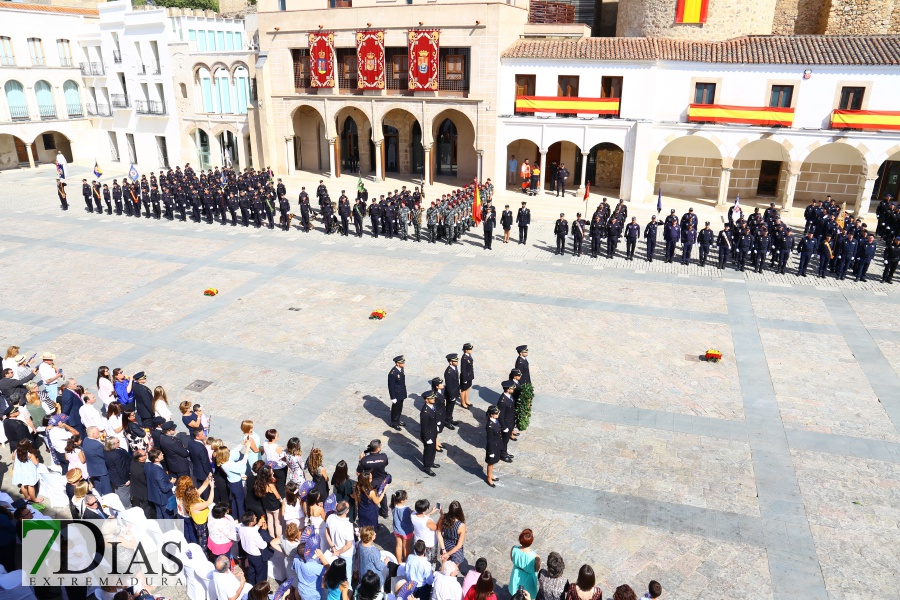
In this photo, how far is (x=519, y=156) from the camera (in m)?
34.1

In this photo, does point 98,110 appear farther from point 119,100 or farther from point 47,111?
point 47,111

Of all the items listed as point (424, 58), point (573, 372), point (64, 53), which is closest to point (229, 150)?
point (64, 53)

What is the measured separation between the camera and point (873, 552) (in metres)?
8.89

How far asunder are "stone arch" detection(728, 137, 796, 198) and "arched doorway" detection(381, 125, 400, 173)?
715 inches

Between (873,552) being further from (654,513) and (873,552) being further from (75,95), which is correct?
(75,95)

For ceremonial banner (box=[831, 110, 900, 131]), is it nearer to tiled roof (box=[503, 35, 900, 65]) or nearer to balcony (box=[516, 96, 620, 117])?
tiled roof (box=[503, 35, 900, 65])

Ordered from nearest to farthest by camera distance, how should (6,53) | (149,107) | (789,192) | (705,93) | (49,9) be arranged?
1. (789,192)
2. (705,93)
3. (6,53)
4. (149,107)
5. (49,9)

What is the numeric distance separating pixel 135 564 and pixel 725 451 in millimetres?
9355

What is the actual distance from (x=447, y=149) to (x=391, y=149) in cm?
361

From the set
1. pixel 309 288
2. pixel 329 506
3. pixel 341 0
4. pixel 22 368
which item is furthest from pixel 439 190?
pixel 329 506

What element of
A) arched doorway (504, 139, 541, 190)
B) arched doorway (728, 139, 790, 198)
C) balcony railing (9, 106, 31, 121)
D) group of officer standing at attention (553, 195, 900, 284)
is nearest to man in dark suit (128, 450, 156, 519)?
group of officer standing at attention (553, 195, 900, 284)

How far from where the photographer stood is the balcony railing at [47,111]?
139 feet

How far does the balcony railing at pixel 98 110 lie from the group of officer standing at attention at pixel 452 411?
41343 millimetres

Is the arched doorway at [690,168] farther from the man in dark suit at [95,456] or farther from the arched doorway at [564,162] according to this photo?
the man in dark suit at [95,456]
